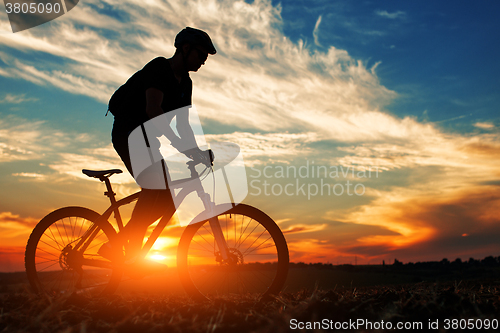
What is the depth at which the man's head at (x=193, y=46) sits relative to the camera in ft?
11.4

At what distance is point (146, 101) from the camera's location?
3.40 m

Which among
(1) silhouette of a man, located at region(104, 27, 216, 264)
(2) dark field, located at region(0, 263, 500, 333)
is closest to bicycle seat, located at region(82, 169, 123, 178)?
(1) silhouette of a man, located at region(104, 27, 216, 264)

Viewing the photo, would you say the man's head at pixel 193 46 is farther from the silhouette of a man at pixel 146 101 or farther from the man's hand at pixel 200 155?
the man's hand at pixel 200 155

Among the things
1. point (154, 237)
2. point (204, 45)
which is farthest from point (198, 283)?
point (204, 45)

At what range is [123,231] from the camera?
3.85 metres

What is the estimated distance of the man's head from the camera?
11.4ft

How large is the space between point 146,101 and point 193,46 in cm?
78

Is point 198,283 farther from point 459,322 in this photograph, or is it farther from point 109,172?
point 459,322

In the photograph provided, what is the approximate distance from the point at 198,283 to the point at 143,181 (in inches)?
50.3

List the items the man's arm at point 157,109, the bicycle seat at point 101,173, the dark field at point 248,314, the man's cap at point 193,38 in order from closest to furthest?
the dark field at point 248,314 → the man's arm at point 157,109 → the man's cap at point 193,38 → the bicycle seat at point 101,173

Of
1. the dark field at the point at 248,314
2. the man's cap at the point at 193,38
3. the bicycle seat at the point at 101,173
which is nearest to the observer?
the dark field at the point at 248,314

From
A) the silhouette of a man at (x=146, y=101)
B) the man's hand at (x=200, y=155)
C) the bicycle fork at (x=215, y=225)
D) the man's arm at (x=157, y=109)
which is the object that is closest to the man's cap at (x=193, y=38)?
the silhouette of a man at (x=146, y=101)

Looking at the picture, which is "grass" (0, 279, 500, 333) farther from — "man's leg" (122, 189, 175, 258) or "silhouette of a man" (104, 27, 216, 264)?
"silhouette of a man" (104, 27, 216, 264)

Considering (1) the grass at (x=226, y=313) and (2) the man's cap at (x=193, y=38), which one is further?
(2) the man's cap at (x=193, y=38)
